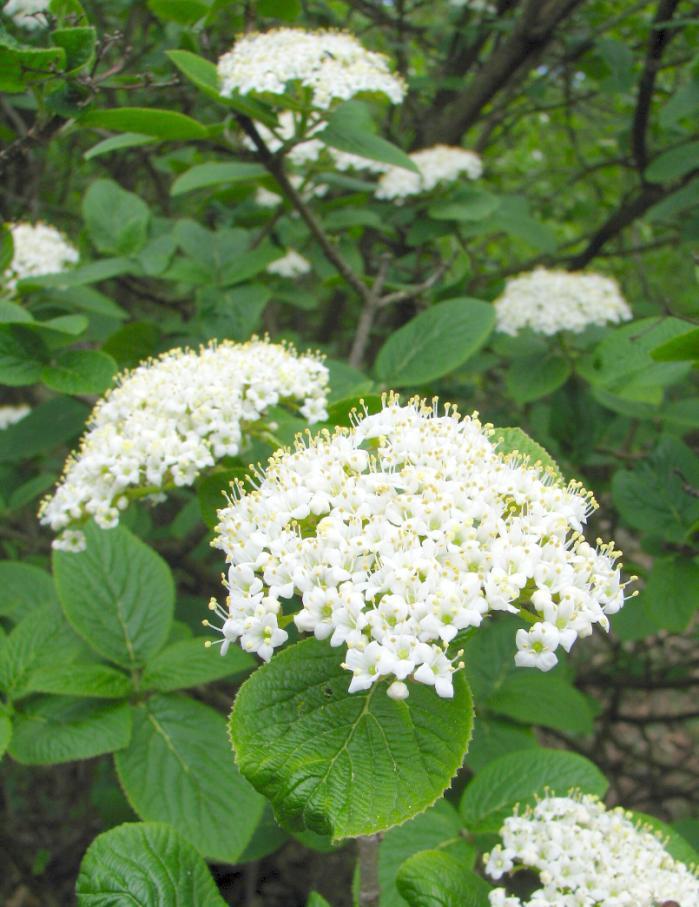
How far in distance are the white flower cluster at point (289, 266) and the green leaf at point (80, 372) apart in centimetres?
137

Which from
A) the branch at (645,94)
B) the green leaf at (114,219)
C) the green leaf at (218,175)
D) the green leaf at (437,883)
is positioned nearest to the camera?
the green leaf at (437,883)

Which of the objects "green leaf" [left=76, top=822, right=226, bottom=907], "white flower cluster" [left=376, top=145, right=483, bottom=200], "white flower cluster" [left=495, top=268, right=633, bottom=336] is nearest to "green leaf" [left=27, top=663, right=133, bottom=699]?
"green leaf" [left=76, top=822, right=226, bottom=907]

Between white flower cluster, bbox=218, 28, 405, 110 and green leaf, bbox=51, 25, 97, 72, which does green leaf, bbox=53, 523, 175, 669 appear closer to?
green leaf, bbox=51, 25, 97, 72

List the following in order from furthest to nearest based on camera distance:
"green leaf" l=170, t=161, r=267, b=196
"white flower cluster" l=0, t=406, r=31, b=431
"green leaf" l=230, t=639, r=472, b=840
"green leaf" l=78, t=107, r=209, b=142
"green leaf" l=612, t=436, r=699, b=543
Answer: "white flower cluster" l=0, t=406, r=31, b=431
"green leaf" l=170, t=161, r=267, b=196
"green leaf" l=612, t=436, r=699, b=543
"green leaf" l=78, t=107, r=209, b=142
"green leaf" l=230, t=639, r=472, b=840

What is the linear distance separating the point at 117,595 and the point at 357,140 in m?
1.42

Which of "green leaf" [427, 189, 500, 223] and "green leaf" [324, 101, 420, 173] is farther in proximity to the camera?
"green leaf" [427, 189, 500, 223]

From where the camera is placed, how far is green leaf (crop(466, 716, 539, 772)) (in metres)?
2.16

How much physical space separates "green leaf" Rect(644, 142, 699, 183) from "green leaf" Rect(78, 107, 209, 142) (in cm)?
167

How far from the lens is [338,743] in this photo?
114 cm

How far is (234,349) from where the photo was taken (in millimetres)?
1896

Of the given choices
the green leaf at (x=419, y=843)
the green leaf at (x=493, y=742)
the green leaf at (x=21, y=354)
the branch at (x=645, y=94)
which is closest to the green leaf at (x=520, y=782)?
the green leaf at (x=419, y=843)

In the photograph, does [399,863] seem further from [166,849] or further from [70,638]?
[70,638]

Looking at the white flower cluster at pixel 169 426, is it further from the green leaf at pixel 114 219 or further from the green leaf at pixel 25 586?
the green leaf at pixel 114 219

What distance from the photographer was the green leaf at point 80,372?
210 cm
